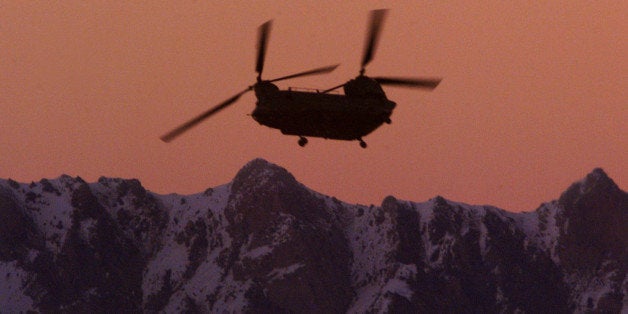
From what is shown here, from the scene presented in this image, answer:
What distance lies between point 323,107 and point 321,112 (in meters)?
0.53

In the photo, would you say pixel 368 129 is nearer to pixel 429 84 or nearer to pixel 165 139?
pixel 429 84

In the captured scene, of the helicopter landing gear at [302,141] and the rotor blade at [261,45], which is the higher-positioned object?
the rotor blade at [261,45]

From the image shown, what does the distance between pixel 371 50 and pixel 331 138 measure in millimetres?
7001

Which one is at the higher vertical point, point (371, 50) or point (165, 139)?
point (371, 50)

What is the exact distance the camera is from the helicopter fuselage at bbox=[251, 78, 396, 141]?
10919 centimetres

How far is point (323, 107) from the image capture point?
4316 inches

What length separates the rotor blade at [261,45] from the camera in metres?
108

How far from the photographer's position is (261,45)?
111m

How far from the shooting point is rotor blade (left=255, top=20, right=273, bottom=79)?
10838 centimetres

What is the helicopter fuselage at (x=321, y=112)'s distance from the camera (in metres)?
109

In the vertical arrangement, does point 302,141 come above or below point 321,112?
below

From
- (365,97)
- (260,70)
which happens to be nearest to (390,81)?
(365,97)

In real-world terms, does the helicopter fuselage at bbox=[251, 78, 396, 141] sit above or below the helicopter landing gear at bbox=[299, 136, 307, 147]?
above

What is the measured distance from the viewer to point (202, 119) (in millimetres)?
107750
